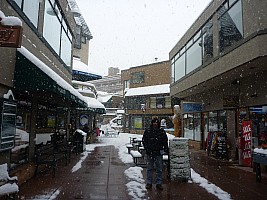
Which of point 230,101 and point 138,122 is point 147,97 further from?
point 230,101

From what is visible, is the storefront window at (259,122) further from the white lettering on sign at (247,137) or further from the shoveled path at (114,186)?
the shoveled path at (114,186)

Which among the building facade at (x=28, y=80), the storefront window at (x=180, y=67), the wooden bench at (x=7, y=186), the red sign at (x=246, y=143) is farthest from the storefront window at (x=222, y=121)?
the wooden bench at (x=7, y=186)

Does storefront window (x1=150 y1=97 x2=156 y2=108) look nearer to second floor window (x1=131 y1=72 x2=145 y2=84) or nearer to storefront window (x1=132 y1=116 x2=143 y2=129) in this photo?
storefront window (x1=132 y1=116 x2=143 y2=129)

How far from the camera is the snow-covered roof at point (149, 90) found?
34.9 metres

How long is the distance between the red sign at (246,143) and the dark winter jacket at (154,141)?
4627 mm

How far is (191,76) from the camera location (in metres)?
13.1

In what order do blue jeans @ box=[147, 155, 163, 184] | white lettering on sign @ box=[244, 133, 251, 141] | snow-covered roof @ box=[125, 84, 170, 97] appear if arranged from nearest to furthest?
blue jeans @ box=[147, 155, 163, 184], white lettering on sign @ box=[244, 133, 251, 141], snow-covered roof @ box=[125, 84, 170, 97]

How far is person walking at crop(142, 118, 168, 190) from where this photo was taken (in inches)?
244

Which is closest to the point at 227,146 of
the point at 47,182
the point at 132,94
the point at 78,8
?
the point at 47,182

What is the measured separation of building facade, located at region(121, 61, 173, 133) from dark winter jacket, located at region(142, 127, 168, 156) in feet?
91.8

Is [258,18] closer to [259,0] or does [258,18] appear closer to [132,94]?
[259,0]

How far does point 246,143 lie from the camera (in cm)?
954

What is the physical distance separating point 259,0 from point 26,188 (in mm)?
8181

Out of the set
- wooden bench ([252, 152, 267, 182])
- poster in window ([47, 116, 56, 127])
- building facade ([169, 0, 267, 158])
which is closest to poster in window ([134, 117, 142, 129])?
building facade ([169, 0, 267, 158])
